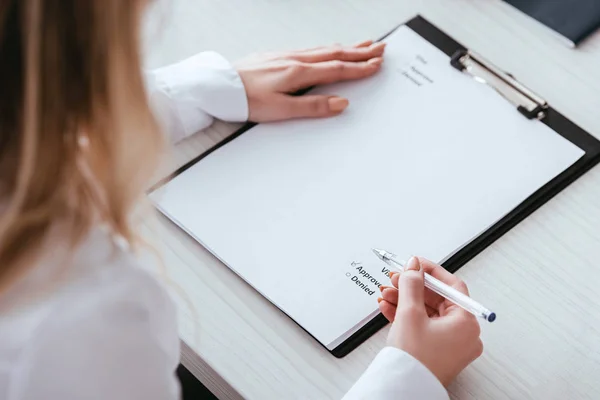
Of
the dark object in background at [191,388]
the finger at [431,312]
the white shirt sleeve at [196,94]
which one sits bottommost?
the dark object in background at [191,388]

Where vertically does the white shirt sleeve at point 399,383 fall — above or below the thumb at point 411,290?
below

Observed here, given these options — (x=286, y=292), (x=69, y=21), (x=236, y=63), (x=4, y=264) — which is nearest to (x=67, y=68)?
(x=69, y=21)

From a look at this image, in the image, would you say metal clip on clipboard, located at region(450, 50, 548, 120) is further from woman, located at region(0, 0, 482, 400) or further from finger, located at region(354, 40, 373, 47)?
woman, located at region(0, 0, 482, 400)

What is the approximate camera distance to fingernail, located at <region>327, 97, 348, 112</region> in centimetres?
86

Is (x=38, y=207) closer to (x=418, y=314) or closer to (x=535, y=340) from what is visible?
(x=418, y=314)

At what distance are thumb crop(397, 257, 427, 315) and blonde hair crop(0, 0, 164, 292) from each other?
26 centimetres

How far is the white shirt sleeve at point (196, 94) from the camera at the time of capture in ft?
2.83

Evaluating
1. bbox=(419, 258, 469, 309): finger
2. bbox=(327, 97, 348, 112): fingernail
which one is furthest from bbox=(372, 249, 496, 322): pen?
bbox=(327, 97, 348, 112): fingernail

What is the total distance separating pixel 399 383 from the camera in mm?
675

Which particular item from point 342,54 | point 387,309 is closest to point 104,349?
point 387,309

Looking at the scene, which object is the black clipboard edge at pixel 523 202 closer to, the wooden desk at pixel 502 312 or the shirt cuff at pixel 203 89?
the wooden desk at pixel 502 312

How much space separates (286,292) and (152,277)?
184mm

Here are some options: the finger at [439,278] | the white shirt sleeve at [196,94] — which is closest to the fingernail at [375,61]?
the white shirt sleeve at [196,94]

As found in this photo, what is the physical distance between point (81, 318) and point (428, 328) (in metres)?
0.31
